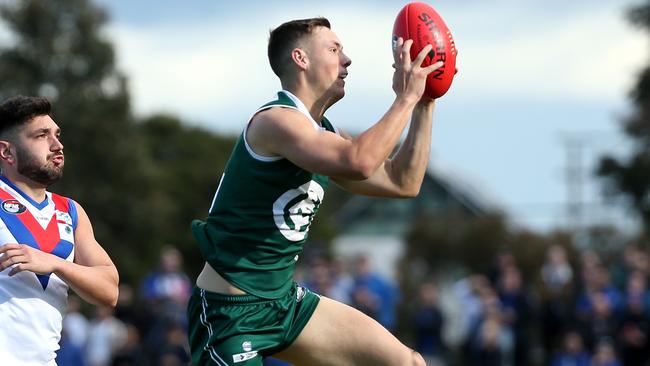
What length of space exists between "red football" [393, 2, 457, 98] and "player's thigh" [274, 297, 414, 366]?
4.16 feet

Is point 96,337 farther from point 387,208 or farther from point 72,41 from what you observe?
point 387,208

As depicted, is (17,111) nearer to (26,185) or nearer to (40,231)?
(26,185)

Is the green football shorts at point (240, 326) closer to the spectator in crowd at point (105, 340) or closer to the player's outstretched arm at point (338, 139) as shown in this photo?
the player's outstretched arm at point (338, 139)

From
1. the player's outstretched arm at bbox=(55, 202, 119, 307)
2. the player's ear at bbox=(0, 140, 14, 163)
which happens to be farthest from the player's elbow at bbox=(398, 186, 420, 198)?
the player's ear at bbox=(0, 140, 14, 163)

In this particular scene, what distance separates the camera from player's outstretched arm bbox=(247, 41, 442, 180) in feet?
17.9

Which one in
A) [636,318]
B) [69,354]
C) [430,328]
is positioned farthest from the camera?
[69,354]

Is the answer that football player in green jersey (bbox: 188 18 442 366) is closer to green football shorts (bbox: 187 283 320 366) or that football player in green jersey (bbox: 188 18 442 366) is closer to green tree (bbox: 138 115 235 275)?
green football shorts (bbox: 187 283 320 366)

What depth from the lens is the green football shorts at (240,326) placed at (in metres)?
5.75

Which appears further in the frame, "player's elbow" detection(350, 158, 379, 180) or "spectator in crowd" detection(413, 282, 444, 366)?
"spectator in crowd" detection(413, 282, 444, 366)

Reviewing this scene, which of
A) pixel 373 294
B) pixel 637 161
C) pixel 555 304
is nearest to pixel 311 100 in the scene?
pixel 373 294

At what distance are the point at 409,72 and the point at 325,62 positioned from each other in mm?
461

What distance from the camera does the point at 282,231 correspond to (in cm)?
588

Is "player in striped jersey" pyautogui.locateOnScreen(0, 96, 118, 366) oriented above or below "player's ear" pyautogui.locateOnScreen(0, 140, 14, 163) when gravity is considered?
below

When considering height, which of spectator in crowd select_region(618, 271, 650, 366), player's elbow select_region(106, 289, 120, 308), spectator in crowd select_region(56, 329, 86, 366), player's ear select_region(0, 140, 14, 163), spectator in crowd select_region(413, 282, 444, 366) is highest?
player's ear select_region(0, 140, 14, 163)
